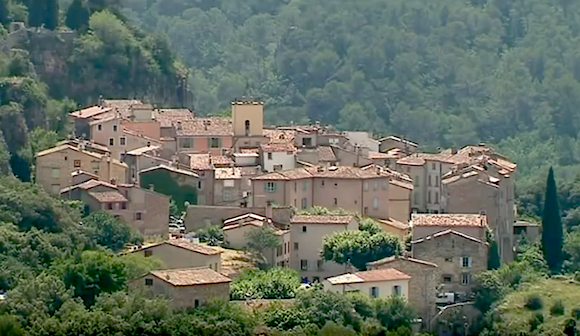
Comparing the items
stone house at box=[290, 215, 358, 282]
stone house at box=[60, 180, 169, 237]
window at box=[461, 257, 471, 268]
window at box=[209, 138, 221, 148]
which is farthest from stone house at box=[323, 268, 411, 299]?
window at box=[209, 138, 221, 148]

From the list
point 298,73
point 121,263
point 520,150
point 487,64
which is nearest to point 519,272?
point 121,263

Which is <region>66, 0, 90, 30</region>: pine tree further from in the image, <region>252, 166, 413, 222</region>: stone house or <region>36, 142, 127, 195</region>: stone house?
<region>252, 166, 413, 222</region>: stone house

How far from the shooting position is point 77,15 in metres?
84.8

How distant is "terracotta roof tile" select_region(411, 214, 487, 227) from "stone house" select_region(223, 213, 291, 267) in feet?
11.0

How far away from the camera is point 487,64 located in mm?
122500

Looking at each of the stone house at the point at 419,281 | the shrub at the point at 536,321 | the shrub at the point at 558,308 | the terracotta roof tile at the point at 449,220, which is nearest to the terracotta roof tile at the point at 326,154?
the terracotta roof tile at the point at 449,220

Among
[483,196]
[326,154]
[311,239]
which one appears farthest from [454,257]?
[326,154]

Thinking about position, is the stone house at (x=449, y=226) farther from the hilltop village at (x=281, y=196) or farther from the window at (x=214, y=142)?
the window at (x=214, y=142)

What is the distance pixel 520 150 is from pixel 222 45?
947 inches

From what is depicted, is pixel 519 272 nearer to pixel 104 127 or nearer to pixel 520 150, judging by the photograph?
pixel 104 127

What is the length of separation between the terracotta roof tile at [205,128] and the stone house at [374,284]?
11.3 meters

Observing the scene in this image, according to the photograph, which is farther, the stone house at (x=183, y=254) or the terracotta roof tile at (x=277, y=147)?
the terracotta roof tile at (x=277, y=147)

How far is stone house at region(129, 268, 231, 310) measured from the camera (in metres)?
62.0

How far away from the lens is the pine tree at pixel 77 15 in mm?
84188
